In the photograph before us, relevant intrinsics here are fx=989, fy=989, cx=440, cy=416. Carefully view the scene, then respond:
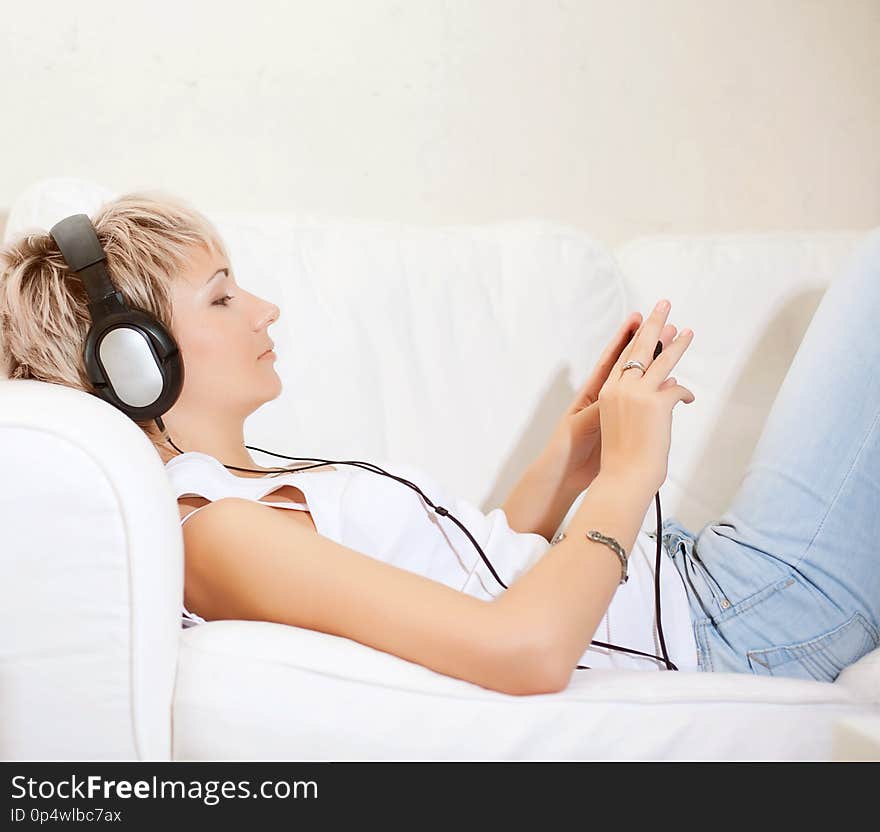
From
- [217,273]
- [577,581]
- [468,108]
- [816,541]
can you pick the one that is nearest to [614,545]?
[577,581]

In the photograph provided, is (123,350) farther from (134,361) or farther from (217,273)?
(217,273)

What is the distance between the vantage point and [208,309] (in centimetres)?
115

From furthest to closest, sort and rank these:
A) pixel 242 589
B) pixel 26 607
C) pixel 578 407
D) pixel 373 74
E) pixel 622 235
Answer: pixel 622 235 → pixel 373 74 → pixel 578 407 → pixel 242 589 → pixel 26 607

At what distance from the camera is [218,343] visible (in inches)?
44.8

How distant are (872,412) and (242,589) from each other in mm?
743

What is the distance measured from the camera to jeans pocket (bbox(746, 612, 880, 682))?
3.68 ft

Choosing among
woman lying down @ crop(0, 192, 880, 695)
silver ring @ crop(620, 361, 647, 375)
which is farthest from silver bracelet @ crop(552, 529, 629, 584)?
silver ring @ crop(620, 361, 647, 375)

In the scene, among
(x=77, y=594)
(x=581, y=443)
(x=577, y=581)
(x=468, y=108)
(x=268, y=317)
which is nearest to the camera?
(x=77, y=594)

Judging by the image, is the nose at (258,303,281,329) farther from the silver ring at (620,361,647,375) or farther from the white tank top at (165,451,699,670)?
the silver ring at (620,361,647,375)

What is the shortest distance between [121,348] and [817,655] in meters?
0.83

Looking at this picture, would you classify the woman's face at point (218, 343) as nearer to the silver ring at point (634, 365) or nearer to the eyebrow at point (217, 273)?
the eyebrow at point (217, 273)

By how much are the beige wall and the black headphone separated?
639 mm

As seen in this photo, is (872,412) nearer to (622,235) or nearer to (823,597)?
(823,597)

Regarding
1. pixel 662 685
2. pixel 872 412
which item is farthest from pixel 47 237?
pixel 872 412
